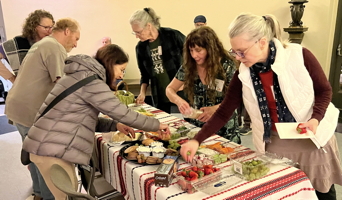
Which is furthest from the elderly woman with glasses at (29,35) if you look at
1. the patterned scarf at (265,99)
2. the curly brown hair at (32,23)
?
the patterned scarf at (265,99)

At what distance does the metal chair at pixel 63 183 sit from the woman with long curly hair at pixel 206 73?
34.4 inches

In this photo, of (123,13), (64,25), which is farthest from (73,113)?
(123,13)

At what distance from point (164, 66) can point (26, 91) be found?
113 cm

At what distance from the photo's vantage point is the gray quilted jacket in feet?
4.49

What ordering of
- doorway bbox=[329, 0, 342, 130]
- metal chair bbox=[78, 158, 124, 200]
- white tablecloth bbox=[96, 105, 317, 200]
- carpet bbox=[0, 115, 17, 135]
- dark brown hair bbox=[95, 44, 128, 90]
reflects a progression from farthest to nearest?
carpet bbox=[0, 115, 17, 135], doorway bbox=[329, 0, 342, 130], metal chair bbox=[78, 158, 124, 200], dark brown hair bbox=[95, 44, 128, 90], white tablecloth bbox=[96, 105, 317, 200]

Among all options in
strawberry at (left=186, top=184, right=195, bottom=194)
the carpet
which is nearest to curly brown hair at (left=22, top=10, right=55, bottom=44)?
strawberry at (left=186, top=184, right=195, bottom=194)

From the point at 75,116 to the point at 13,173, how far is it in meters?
2.03

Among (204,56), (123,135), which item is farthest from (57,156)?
(204,56)

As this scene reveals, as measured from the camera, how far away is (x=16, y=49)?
7.64 feet

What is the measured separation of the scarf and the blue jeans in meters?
0.61

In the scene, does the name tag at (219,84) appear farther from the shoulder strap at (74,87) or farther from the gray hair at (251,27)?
the shoulder strap at (74,87)

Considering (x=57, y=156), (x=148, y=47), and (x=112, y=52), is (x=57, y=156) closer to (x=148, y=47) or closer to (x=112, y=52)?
(x=112, y=52)

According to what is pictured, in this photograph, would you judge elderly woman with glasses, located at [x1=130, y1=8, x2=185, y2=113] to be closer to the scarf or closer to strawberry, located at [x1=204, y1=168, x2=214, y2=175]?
the scarf

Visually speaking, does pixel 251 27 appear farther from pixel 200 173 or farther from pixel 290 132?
pixel 200 173
